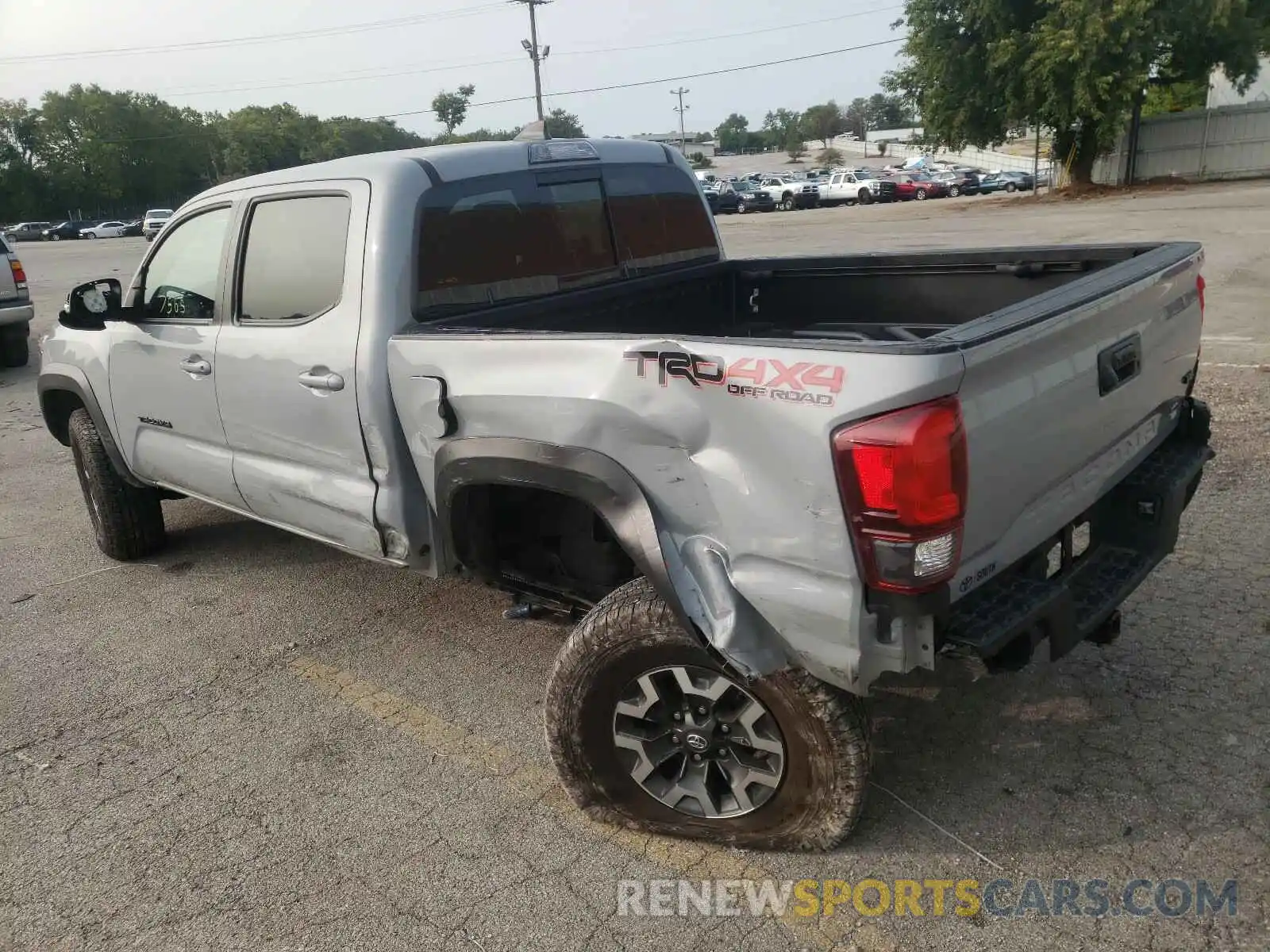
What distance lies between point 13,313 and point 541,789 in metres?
11.5

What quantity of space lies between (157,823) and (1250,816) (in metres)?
3.16

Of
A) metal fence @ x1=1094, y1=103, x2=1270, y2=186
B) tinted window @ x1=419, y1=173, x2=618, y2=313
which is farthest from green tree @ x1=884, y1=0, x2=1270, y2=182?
tinted window @ x1=419, y1=173, x2=618, y2=313

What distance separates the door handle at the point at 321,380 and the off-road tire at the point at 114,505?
2087 mm

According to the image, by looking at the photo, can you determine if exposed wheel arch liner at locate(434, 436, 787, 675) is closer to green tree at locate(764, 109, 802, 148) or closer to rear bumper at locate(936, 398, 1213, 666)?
rear bumper at locate(936, 398, 1213, 666)

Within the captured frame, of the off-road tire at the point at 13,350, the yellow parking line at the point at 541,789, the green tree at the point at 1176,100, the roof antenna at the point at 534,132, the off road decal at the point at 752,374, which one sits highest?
the green tree at the point at 1176,100

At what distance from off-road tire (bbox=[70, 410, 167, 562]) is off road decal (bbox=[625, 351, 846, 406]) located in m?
3.66

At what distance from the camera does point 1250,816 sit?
268cm

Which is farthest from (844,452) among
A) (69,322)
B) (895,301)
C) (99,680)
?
(69,322)

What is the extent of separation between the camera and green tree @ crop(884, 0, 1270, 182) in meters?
29.3

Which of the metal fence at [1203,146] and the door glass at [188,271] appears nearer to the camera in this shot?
the door glass at [188,271]

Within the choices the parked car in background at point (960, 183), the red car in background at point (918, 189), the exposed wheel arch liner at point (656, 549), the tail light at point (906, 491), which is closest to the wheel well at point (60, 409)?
the exposed wheel arch liner at point (656, 549)

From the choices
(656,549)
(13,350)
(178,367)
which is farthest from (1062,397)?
(13,350)

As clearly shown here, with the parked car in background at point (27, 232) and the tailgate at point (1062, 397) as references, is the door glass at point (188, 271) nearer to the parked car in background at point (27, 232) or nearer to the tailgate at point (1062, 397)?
the tailgate at point (1062, 397)

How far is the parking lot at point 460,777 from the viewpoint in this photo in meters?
2.54
